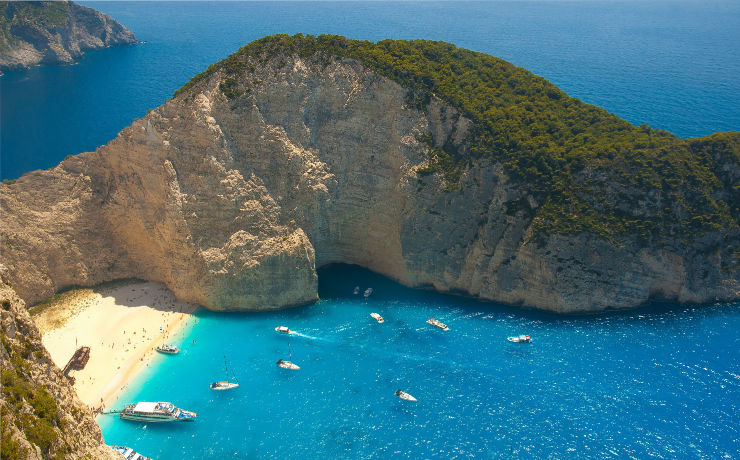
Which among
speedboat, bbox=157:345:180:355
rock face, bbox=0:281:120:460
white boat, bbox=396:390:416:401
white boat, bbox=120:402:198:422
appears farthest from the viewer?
speedboat, bbox=157:345:180:355

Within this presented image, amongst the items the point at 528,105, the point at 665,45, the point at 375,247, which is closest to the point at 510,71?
the point at 528,105

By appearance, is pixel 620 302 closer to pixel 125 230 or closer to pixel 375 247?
pixel 375 247

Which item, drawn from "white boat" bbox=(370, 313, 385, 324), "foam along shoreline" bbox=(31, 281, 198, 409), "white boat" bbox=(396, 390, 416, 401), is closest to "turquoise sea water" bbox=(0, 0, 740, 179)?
"foam along shoreline" bbox=(31, 281, 198, 409)

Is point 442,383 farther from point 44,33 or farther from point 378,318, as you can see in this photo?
point 44,33

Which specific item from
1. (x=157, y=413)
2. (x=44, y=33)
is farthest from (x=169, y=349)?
(x=44, y=33)

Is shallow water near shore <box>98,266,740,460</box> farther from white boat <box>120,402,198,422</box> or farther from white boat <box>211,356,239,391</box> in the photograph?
white boat <box>120,402,198,422</box>

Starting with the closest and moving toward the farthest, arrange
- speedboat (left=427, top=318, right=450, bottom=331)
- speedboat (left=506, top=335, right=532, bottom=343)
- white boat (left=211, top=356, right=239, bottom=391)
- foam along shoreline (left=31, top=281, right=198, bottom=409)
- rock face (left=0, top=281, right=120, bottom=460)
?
1. rock face (left=0, top=281, right=120, bottom=460)
2. white boat (left=211, top=356, right=239, bottom=391)
3. foam along shoreline (left=31, top=281, right=198, bottom=409)
4. speedboat (left=506, top=335, right=532, bottom=343)
5. speedboat (left=427, top=318, right=450, bottom=331)

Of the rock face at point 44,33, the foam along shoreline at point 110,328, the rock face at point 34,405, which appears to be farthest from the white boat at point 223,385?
the rock face at point 44,33
